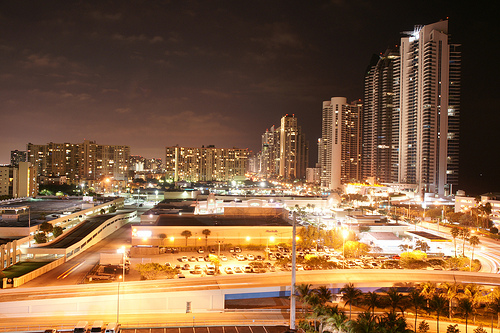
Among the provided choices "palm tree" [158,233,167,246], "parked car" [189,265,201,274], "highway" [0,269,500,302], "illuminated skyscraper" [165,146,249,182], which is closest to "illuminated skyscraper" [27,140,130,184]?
"illuminated skyscraper" [165,146,249,182]

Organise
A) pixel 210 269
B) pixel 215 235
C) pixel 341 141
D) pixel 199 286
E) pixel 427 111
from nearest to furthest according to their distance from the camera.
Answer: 1. pixel 199 286
2. pixel 210 269
3. pixel 215 235
4. pixel 427 111
5. pixel 341 141

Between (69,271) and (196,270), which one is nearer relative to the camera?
(69,271)

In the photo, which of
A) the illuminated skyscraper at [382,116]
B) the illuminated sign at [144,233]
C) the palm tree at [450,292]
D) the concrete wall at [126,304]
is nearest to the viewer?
the concrete wall at [126,304]

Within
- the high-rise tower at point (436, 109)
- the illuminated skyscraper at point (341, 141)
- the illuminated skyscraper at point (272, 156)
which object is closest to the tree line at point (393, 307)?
the high-rise tower at point (436, 109)

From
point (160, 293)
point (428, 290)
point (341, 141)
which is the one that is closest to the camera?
point (160, 293)

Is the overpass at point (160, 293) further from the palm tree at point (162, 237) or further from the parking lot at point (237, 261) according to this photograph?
the palm tree at point (162, 237)

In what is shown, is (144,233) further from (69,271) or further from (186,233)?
(69,271)

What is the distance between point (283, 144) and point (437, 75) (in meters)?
52.6

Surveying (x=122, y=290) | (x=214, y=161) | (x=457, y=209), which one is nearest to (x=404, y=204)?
(x=457, y=209)

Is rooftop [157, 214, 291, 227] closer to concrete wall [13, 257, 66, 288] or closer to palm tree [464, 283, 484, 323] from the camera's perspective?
concrete wall [13, 257, 66, 288]

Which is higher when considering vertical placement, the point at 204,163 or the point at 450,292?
the point at 204,163

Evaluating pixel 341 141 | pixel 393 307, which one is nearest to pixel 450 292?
pixel 393 307

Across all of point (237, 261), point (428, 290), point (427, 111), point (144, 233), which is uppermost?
point (427, 111)

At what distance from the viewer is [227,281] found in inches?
474
